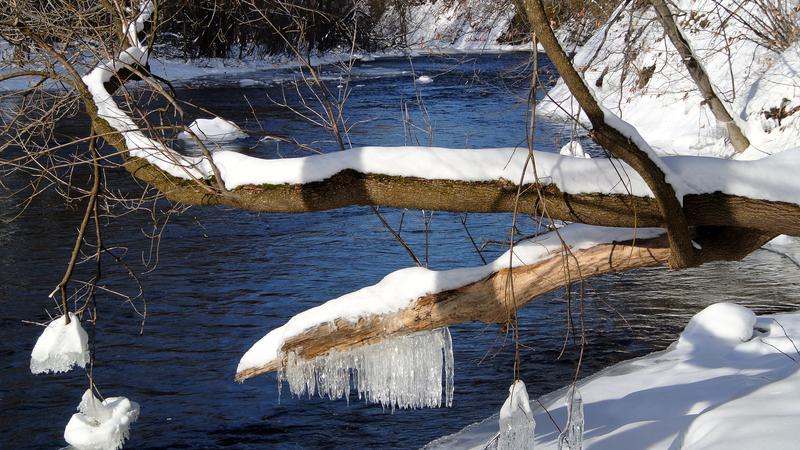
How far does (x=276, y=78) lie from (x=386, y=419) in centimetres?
2486

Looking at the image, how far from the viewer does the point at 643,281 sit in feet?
35.6

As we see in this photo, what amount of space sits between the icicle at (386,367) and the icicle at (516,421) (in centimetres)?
55

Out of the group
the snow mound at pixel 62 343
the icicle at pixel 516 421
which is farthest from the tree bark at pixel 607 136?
the snow mound at pixel 62 343

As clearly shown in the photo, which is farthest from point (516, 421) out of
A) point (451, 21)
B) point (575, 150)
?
point (451, 21)

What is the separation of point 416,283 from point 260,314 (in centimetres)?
569

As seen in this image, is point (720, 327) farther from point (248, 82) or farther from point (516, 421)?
point (248, 82)

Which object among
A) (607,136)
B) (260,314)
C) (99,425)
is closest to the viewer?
(607,136)

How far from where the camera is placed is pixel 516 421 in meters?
4.12

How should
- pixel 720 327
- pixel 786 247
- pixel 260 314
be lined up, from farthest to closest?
pixel 786 247 → pixel 260 314 → pixel 720 327

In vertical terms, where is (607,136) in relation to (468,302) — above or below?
above

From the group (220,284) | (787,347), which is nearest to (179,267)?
(220,284)

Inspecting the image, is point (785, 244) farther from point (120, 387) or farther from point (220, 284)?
point (120, 387)

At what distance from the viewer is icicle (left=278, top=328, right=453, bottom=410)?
452 cm

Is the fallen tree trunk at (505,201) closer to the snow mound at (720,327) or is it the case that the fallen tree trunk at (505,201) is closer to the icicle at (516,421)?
the icicle at (516,421)
